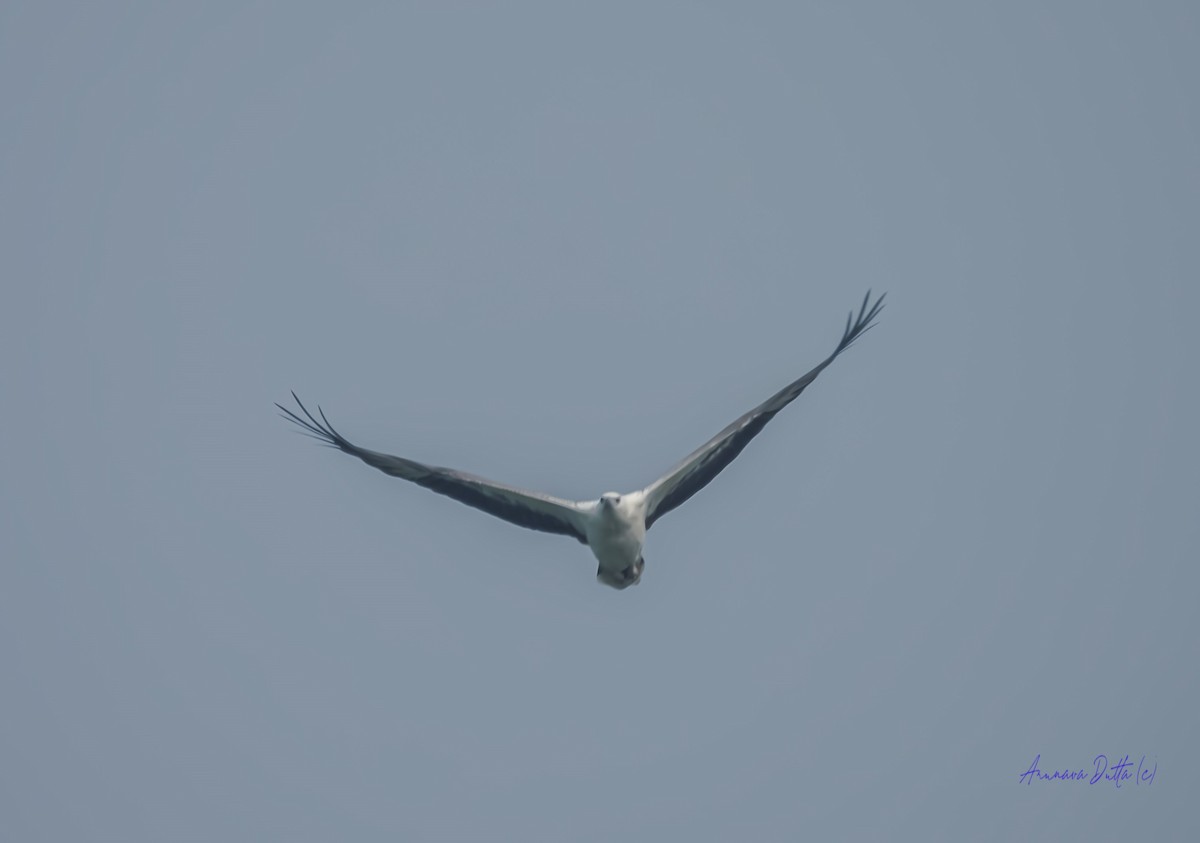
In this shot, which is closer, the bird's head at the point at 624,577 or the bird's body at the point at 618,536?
the bird's body at the point at 618,536

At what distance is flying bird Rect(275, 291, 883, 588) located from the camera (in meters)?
16.5

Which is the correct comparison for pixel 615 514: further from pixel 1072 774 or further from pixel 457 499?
pixel 1072 774

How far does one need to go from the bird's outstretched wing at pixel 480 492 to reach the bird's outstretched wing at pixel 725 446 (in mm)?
924

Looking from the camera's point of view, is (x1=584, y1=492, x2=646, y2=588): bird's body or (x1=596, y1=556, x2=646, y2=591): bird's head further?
(x1=596, y1=556, x2=646, y2=591): bird's head

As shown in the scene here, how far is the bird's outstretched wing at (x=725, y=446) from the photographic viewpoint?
1634cm

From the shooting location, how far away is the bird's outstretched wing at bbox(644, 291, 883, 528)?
16344mm

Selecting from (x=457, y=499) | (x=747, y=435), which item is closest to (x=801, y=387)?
(x=747, y=435)

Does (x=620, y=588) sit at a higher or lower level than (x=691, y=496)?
lower

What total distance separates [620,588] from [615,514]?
1.05 meters

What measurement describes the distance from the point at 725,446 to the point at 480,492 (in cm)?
277

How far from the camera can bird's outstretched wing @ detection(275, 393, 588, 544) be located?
55.5ft

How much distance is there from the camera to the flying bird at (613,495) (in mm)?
16484

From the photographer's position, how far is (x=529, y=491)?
666 inches

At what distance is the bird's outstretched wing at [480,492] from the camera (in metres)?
16.9
